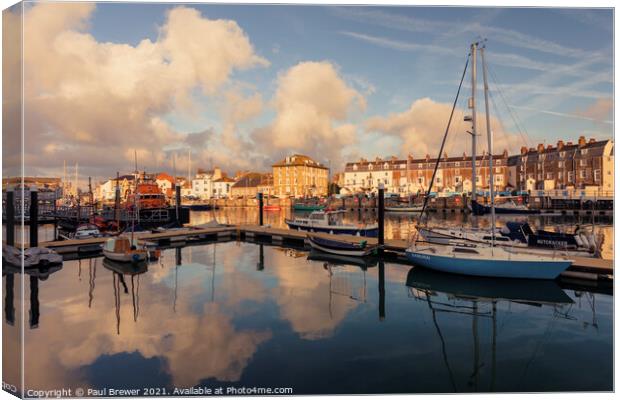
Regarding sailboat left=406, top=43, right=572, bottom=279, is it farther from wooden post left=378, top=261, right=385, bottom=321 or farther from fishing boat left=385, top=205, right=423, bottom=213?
fishing boat left=385, top=205, right=423, bottom=213

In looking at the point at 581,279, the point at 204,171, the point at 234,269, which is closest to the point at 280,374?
the point at 234,269

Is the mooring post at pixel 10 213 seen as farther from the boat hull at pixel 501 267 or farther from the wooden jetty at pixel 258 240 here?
the wooden jetty at pixel 258 240

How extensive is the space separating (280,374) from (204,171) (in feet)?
504

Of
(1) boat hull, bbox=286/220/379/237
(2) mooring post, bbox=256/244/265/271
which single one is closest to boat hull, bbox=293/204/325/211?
(1) boat hull, bbox=286/220/379/237

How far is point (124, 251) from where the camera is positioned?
71.0 feet

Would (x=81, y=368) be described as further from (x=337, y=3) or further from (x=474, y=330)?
(x=474, y=330)

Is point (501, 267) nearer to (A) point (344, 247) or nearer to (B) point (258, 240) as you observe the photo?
(A) point (344, 247)

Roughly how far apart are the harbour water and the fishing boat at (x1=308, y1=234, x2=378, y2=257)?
4511mm

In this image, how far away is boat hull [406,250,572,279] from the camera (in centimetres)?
1653

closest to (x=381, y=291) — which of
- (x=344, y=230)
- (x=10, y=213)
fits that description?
(x=10, y=213)

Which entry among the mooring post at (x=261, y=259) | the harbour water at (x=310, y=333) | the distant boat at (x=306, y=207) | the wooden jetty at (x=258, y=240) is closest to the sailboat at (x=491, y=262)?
the harbour water at (x=310, y=333)

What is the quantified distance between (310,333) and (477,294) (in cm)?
766

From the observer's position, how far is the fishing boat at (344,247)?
23469 millimetres

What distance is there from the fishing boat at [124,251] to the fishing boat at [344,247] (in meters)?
10.2
